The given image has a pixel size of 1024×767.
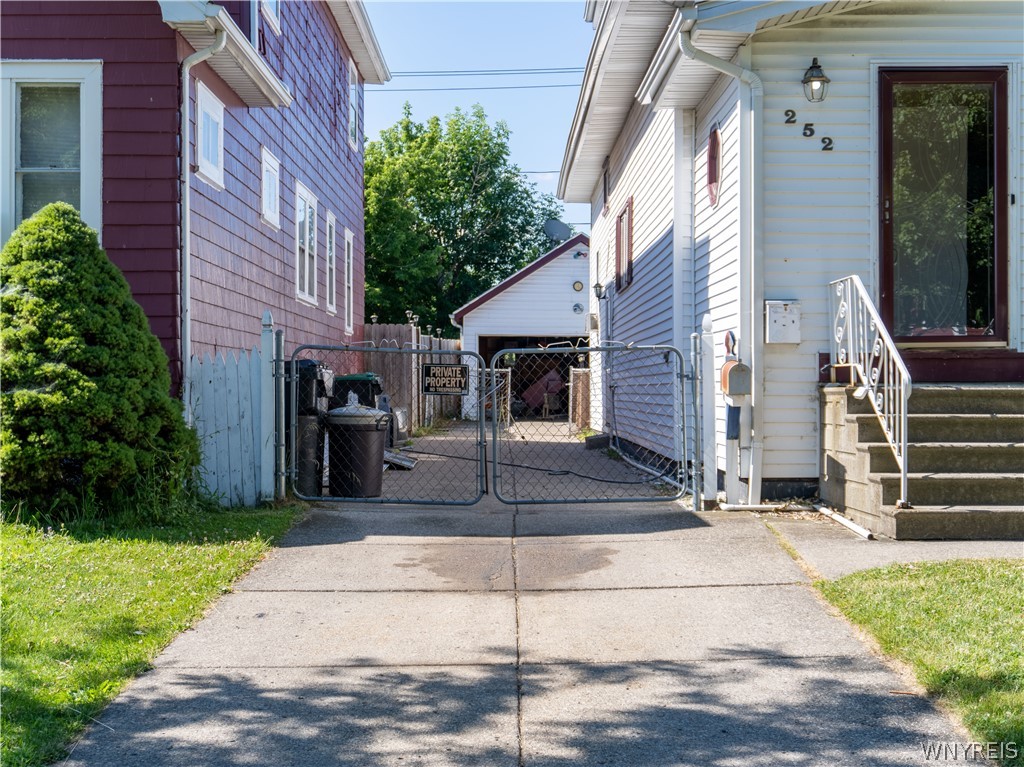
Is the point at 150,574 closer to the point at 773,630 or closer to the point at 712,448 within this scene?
the point at 773,630

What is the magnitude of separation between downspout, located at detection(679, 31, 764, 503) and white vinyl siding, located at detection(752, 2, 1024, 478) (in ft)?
0.36

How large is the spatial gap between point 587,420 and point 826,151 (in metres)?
12.3

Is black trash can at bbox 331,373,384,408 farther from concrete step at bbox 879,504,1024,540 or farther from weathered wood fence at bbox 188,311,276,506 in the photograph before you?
concrete step at bbox 879,504,1024,540

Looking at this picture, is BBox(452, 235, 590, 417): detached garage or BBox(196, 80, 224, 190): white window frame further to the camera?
BBox(452, 235, 590, 417): detached garage

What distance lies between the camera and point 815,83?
7836 millimetres

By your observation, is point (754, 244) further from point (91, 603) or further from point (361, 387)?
point (361, 387)

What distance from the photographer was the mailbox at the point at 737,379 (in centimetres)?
780

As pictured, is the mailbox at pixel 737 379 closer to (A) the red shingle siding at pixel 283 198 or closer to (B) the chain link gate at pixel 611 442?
(B) the chain link gate at pixel 611 442

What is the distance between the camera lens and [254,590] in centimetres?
569

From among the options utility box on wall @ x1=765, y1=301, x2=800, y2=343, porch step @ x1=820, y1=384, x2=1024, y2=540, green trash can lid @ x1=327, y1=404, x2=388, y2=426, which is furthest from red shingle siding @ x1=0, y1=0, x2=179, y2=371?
porch step @ x1=820, y1=384, x2=1024, y2=540

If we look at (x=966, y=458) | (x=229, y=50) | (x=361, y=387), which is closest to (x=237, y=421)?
(x=229, y=50)

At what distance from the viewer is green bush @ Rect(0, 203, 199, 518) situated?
6.62 m

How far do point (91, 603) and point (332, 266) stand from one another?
11.5 metres

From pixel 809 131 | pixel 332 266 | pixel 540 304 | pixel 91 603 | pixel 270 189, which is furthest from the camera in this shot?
pixel 540 304
